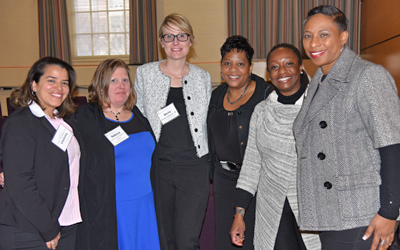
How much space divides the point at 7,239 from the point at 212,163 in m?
1.41

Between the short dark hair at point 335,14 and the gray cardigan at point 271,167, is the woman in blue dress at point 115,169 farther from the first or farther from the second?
the short dark hair at point 335,14

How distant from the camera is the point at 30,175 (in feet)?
5.14

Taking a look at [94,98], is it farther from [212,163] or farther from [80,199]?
[212,163]

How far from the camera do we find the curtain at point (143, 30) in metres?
7.00

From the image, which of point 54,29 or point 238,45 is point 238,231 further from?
point 54,29

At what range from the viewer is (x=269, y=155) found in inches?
72.2

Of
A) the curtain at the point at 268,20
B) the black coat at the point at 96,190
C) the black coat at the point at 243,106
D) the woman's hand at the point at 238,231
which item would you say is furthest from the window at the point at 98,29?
the woman's hand at the point at 238,231

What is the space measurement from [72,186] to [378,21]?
5.79 metres

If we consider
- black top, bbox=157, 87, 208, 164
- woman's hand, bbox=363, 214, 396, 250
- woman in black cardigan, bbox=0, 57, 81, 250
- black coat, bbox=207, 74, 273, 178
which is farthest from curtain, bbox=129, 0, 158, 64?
woman's hand, bbox=363, 214, 396, 250

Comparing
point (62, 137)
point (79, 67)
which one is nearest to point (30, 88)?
point (62, 137)

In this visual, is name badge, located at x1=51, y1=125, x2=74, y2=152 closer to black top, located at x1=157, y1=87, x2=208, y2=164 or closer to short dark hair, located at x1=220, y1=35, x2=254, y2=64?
black top, located at x1=157, y1=87, x2=208, y2=164

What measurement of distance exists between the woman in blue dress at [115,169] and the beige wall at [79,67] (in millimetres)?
5101

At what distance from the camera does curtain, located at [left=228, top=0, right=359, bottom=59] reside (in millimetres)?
6699

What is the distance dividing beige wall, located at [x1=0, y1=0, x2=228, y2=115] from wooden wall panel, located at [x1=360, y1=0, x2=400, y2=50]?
2.87 m
